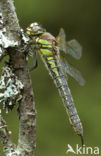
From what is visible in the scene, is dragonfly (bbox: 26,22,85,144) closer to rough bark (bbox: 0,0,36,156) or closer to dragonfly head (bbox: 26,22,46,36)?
dragonfly head (bbox: 26,22,46,36)

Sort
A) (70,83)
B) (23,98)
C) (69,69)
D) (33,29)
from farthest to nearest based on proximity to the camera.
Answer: (70,83) < (69,69) < (33,29) < (23,98)

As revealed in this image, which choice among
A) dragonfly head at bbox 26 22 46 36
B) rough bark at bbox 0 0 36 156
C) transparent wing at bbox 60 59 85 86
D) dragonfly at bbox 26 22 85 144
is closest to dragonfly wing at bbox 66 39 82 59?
transparent wing at bbox 60 59 85 86

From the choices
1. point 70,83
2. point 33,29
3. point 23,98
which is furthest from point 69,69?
point 70,83

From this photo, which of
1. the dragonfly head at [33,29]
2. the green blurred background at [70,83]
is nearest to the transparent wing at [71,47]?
the dragonfly head at [33,29]

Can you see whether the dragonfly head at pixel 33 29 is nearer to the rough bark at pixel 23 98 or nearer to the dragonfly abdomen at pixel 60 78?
the dragonfly abdomen at pixel 60 78

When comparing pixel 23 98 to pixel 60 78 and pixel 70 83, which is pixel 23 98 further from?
pixel 70 83
